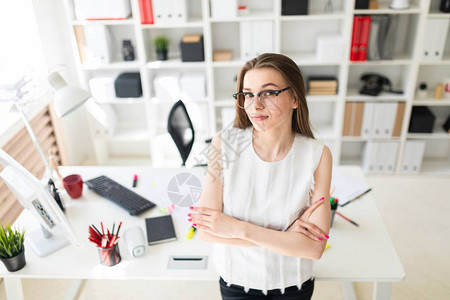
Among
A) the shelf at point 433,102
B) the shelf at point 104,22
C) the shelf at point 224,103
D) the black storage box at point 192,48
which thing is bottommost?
the shelf at point 433,102

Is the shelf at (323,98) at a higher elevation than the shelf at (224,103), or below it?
higher

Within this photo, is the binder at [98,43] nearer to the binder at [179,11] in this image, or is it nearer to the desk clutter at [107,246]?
the binder at [179,11]

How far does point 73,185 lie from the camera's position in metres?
2.20

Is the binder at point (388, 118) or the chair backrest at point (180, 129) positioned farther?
the binder at point (388, 118)

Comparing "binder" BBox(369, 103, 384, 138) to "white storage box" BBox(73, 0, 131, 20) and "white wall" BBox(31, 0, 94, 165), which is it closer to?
"white storage box" BBox(73, 0, 131, 20)

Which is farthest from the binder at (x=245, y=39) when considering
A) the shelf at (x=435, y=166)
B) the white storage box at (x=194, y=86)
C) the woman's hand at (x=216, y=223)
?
the woman's hand at (x=216, y=223)

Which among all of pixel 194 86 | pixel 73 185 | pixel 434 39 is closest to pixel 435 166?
pixel 434 39

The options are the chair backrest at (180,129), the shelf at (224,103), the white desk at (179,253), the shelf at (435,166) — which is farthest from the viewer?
the shelf at (435,166)

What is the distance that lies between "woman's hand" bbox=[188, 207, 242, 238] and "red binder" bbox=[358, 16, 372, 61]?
227 cm

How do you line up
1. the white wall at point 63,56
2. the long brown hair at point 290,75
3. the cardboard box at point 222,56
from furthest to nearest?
the cardboard box at point 222,56, the white wall at point 63,56, the long brown hair at point 290,75

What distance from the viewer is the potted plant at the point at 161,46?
3.50 metres

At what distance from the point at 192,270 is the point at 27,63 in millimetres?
2447

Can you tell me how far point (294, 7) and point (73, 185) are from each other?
2.10 m

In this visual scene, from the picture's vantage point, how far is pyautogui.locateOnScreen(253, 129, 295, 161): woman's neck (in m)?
1.66
